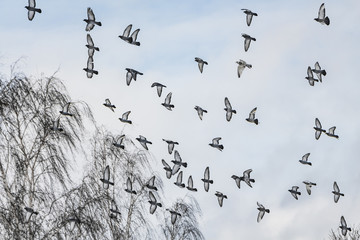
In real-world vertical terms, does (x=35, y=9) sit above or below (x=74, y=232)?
above

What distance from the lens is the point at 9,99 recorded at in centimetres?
1759

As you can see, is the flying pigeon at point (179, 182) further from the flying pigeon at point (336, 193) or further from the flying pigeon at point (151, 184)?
the flying pigeon at point (336, 193)

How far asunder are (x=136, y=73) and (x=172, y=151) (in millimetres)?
2859

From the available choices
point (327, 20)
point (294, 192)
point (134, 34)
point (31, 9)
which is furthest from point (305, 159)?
point (31, 9)

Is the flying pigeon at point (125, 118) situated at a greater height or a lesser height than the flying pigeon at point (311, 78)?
lesser

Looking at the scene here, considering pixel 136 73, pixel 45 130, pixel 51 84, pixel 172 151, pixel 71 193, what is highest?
pixel 136 73

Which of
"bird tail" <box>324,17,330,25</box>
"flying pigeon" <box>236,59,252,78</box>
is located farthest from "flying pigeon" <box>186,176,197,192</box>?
"bird tail" <box>324,17,330,25</box>

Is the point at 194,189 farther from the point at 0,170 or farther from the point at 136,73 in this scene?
the point at 0,170

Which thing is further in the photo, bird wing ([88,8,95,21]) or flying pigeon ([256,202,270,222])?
flying pigeon ([256,202,270,222])

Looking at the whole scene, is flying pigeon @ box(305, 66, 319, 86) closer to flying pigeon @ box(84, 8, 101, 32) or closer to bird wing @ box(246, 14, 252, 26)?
bird wing @ box(246, 14, 252, 26)

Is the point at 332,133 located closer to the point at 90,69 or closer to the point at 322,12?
the point at 322,12

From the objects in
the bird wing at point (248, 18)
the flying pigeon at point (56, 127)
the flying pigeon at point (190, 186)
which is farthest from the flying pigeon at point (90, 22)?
the flying pigeon at point (190, 186)

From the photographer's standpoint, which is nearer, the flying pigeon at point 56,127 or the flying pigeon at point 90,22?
the flying pigeon at point 56,127

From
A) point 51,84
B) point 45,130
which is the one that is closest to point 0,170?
point 45,130
